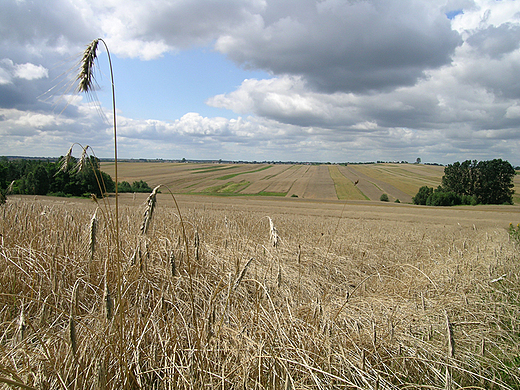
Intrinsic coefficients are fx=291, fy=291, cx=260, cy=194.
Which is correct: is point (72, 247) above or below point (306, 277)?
above

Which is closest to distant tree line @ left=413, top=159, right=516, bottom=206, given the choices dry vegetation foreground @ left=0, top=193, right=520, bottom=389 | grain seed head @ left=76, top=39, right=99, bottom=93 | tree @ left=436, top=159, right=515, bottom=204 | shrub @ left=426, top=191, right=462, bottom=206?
tree @ left=436, top=159, right=515, bottom=204

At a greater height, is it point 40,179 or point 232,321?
point 40,179

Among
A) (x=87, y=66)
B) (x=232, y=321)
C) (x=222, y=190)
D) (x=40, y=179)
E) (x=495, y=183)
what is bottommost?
(x=222, y=190)

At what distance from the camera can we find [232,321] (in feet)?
10.7

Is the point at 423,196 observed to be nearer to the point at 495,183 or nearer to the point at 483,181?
the point at 483,181

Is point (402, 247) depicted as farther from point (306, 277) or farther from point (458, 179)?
point (458, 179)

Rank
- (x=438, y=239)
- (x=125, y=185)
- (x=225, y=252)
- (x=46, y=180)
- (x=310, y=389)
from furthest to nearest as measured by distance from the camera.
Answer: (x=125, y=185)
(x=46, y=180)
(x=438, y=239)
(x=225, y=252)
(x=310, y=389)

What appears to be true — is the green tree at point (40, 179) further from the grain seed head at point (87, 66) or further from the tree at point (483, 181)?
the tree at point (483, 181)

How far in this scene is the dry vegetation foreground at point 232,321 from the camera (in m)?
2.28

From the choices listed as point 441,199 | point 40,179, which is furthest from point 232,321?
point 441,199

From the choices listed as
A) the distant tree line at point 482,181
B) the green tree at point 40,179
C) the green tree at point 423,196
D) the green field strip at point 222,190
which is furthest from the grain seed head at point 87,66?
the distant tree line at point 482,181

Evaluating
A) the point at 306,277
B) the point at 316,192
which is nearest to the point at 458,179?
the point at 316,192

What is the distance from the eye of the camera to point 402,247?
9.48 m

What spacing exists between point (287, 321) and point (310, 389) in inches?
35.7
